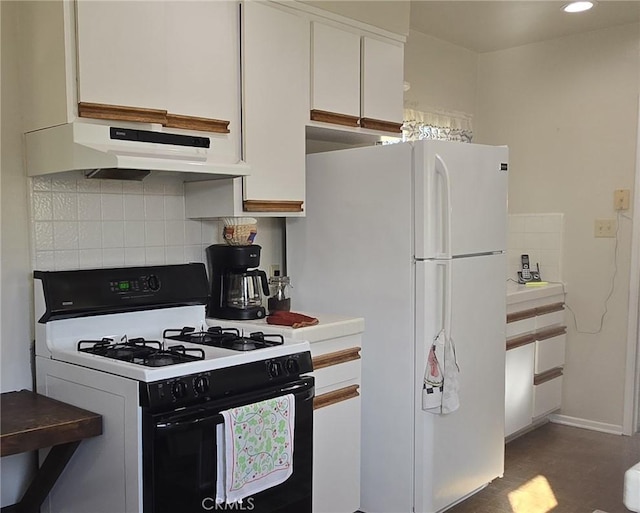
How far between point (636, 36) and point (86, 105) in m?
3.23

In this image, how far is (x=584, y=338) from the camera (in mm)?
3994

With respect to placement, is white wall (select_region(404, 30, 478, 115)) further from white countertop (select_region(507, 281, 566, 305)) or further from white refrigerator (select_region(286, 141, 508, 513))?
white countertop (select_region(507, 281, 566, 305))

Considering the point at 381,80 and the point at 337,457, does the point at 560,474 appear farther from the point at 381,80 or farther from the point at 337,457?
the point at 381,80

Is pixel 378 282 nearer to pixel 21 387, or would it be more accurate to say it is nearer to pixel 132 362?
pixel 132 362

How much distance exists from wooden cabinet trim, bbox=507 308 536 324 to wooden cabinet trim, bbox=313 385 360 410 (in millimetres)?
1296

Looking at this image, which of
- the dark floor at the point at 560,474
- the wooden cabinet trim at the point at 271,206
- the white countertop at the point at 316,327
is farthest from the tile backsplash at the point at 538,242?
the wooden cabinet trim at the point at 271,206

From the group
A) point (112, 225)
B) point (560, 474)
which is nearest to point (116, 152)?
point (112, 225)

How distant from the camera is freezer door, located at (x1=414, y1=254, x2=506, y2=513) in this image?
2586mm

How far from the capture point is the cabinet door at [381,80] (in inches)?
115

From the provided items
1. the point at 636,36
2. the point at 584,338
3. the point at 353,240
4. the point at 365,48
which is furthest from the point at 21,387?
the point at 636,36

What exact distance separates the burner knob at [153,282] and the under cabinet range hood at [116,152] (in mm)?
394

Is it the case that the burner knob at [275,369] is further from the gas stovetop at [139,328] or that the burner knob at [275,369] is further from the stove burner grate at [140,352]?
the stove burner grate at [140,352]

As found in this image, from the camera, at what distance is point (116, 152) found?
201cm

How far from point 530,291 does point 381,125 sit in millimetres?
1411
